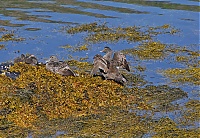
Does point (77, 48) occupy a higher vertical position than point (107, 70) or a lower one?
lower

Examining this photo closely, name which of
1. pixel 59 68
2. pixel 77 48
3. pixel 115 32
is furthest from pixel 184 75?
pixel 115 32

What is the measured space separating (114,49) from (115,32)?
6.33 feet

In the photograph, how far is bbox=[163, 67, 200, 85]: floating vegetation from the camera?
1195 centimetres

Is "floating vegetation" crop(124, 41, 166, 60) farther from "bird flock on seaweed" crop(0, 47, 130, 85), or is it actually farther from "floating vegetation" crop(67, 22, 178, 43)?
"bird flock on seaweed" crop(0, 47, 130, 85)

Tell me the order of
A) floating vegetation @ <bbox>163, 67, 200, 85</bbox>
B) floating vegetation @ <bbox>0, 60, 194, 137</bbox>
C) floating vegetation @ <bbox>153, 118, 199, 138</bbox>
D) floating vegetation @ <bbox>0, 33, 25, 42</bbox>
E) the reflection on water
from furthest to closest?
floating vegetation @ <bbox>0, 33, 25, 42</bbox> → floating vegetation @ <bbox>163, 67, 200, 85</bbox> → the reflection on water → floating vegetation @ <bbox>0, 60, 194, 137</bbox> → floating vegetation @ <bbox>153, 118, 199, 138</bbox>

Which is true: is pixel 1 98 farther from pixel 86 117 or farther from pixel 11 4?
pixel 11 4

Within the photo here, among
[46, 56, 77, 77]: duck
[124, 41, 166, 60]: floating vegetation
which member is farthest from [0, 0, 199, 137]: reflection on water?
[46, 56, 77, 77]: duck

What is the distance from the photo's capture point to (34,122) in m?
9.49

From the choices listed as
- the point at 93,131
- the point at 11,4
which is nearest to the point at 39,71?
the point at 93,131

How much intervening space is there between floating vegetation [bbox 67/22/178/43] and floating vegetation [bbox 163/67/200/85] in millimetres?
3364

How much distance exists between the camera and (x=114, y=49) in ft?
49.5

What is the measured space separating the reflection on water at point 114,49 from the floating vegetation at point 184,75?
0.02 meters

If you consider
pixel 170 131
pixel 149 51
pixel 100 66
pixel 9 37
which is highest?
pixel 100 66

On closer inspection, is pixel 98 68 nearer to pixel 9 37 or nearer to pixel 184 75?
pixel 184 75
